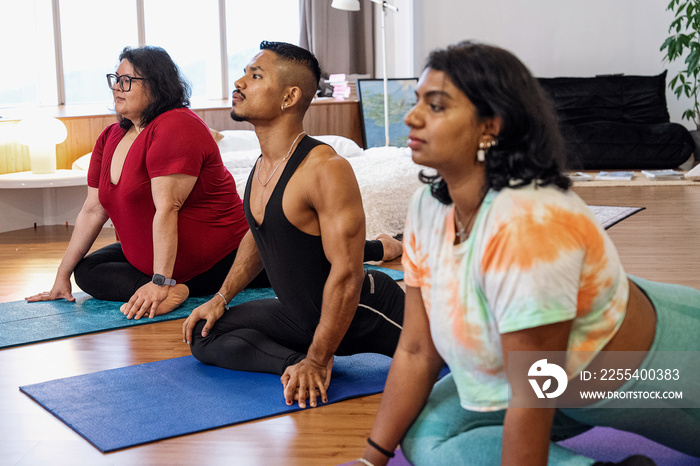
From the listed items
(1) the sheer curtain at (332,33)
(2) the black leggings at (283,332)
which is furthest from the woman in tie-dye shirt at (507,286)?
(1) the sheer curtain at (332,33)

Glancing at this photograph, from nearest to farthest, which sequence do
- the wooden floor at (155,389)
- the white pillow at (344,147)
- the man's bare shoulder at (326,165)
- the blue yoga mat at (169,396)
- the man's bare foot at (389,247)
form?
the wooden floor at (155,389) < the blue yoga mat at (169,396) < the man's bare shoulder at (326,165) < the man's bare foot at (389,247) < the white pillow at (344,147)

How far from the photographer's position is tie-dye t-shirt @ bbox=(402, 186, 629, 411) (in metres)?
1.03

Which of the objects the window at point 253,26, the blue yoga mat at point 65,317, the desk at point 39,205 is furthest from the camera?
the window at point 253,26

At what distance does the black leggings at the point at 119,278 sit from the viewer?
2.96 m

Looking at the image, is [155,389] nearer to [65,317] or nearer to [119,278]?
[65,317]

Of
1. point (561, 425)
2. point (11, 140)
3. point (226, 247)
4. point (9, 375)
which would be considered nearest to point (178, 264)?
point (226, 247)

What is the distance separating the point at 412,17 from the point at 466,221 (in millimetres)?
6494

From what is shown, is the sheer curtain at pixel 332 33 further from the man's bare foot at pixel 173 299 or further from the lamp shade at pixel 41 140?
the man's bare foot at pixel 173 299

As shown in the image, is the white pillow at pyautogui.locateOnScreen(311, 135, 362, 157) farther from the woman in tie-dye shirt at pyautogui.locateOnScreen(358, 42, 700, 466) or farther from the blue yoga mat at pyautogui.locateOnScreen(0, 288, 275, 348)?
→ the woman in tie-dye shirt at pyautogui.locateOnScreen(358, 42, 700, 466)

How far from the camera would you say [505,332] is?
105 centimetres

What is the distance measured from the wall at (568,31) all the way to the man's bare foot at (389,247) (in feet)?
14.7

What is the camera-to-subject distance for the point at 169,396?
1.97 metres

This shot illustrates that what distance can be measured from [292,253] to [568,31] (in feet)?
21.9

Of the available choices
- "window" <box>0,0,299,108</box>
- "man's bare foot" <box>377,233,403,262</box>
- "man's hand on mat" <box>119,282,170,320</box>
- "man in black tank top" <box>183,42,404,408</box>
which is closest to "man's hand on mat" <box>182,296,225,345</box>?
"man in black tank top" <box>183,42,404,408</box>
